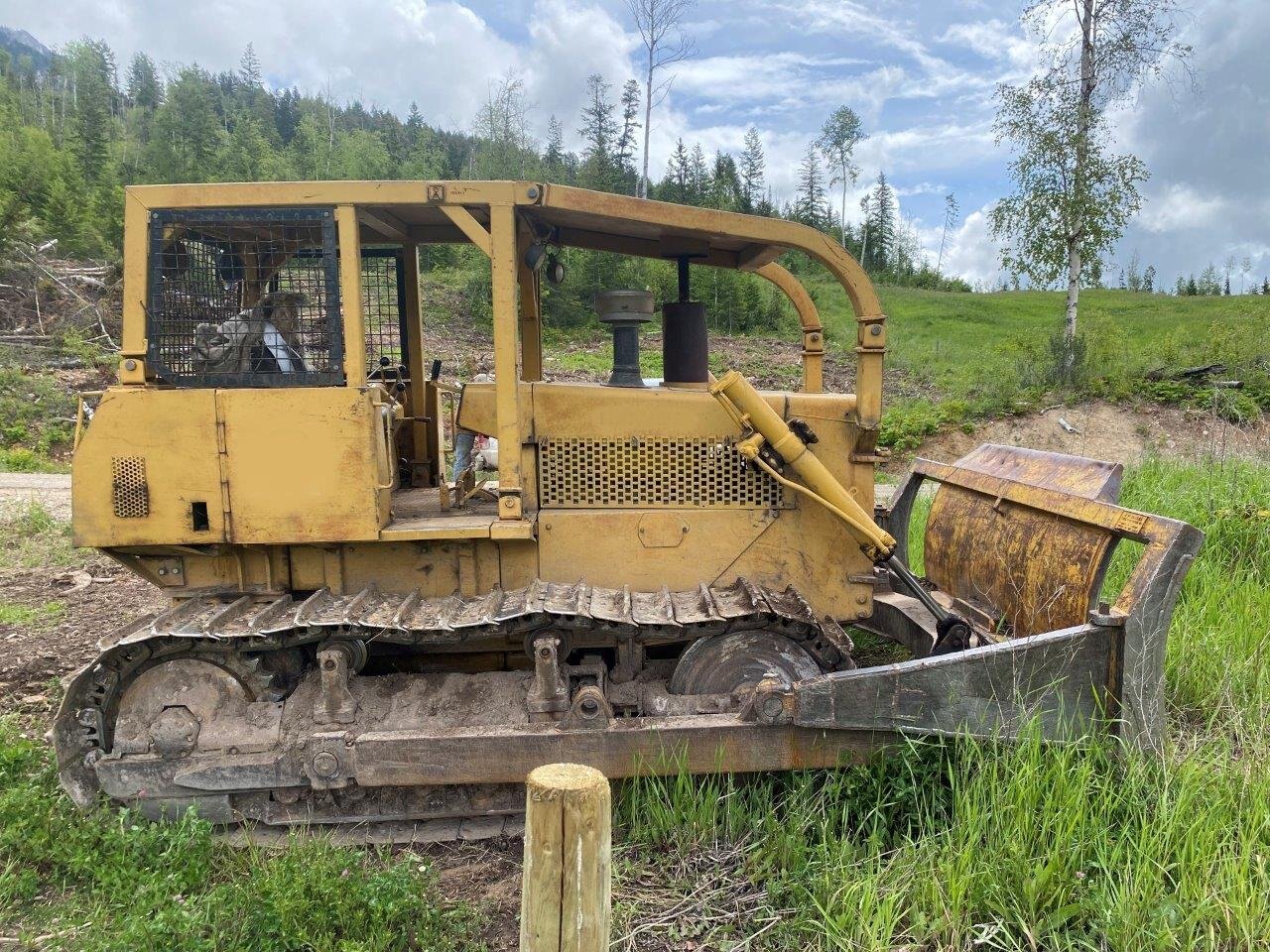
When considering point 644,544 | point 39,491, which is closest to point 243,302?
point 644,544

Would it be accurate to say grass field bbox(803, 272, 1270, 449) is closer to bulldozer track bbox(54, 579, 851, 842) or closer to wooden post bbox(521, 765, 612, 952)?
bulldozer track bbox(54, 579, 851, 842)

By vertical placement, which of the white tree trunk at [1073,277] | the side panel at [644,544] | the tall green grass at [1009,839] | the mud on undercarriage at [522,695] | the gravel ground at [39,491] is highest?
A: the white tree trunk at [1073,277]

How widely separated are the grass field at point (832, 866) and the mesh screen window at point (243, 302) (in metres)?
1.85

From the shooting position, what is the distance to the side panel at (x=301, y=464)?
11.1 ft

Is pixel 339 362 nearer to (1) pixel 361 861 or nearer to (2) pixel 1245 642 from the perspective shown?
(1) pixel 361 861

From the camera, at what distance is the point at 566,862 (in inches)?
73.5

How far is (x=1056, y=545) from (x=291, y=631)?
11.2 ft

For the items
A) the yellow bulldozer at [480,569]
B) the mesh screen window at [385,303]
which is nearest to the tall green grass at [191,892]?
the yellow bulldozer at [480,569]

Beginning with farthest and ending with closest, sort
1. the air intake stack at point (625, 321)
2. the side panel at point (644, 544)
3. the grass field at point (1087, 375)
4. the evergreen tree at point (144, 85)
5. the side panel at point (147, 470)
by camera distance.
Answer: the evergreen tree at point (144, 85) < the grass field at point (1087, 375) < the air intake stack at point (625, 321) < the side panel at point (644, 544) < the side panel at point (147, 470)

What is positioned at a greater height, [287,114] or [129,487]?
[287,114]

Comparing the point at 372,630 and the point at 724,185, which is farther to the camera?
the point at 724,185

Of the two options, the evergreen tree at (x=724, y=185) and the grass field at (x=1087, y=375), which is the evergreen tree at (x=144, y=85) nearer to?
the evergreen tree at (x=724, y=185)

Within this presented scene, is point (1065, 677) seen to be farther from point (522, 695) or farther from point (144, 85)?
point (144, 85)

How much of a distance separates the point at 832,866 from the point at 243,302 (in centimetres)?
330
